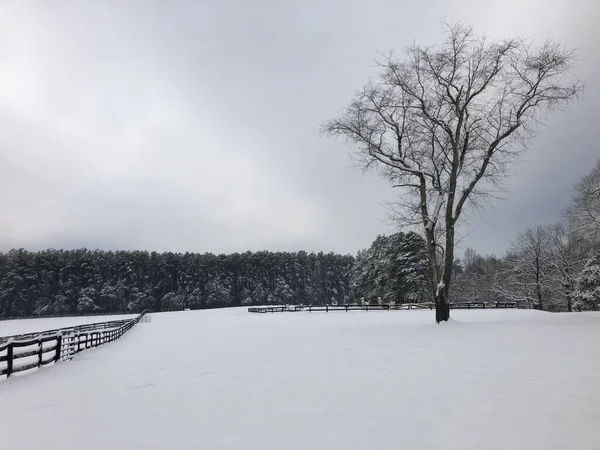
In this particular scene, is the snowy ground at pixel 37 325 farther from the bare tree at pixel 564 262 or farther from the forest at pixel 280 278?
the bare tree at pixel 564 262

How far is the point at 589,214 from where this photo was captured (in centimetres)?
2833

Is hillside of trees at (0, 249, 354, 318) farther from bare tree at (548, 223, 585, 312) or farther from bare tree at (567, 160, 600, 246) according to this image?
bare tree at (567, 160, 600, 246)

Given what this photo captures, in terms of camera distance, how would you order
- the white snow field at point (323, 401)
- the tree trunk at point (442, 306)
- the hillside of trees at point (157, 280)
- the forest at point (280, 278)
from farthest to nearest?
the hillside of trees at point (157, 280), the forest at point (280, 278), the tree trunk at point (442, 306), the white snow field at point (323, 401)

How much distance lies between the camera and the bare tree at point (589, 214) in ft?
88.6

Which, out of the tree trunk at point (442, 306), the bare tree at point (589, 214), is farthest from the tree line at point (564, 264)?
the tree trunk at point (442, 306)

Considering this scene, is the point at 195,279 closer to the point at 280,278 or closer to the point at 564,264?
the point at 280,278

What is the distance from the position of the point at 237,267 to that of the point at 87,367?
105 m

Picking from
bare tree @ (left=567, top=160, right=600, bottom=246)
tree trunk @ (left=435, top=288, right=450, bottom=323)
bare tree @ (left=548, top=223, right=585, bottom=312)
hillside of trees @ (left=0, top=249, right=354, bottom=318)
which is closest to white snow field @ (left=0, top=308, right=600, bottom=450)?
tree trunk @ (left=435, top=288, right=450, bottom=323)

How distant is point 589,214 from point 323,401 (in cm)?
2997

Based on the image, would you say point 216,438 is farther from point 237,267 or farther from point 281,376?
point 237,267

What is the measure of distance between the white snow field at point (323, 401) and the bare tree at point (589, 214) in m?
17.6

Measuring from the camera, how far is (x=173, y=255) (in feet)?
369

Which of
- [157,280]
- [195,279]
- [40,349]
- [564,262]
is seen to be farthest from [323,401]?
[157,280]

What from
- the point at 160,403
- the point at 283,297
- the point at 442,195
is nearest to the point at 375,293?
the point at 283,297
